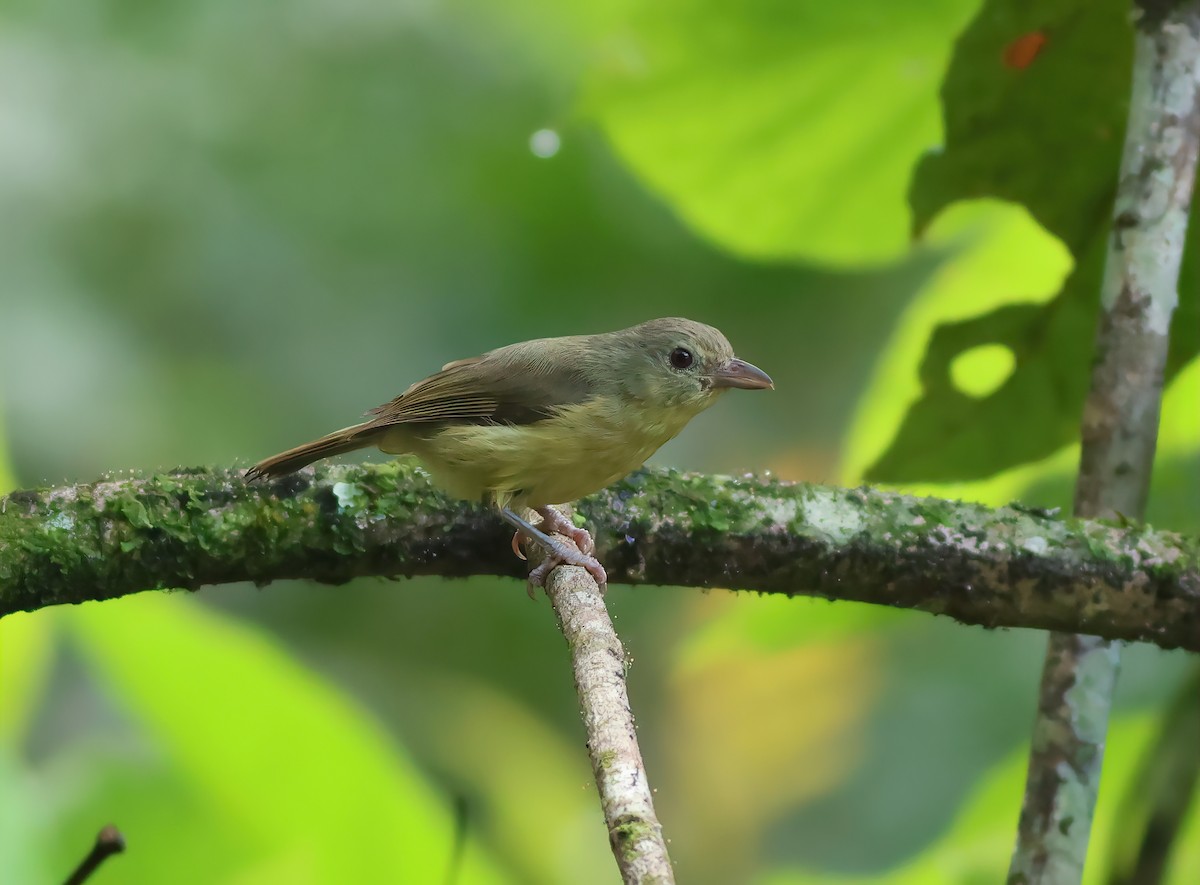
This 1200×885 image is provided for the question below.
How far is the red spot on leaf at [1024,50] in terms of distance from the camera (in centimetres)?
239

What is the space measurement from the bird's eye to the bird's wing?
17cm

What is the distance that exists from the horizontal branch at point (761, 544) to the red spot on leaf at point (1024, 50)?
1.12m

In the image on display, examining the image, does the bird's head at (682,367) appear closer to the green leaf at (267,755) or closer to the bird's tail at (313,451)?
the bird's tail at (313,451)

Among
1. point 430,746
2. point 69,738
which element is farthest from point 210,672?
point 430,746

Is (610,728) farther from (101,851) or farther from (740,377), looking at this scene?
(740,377)

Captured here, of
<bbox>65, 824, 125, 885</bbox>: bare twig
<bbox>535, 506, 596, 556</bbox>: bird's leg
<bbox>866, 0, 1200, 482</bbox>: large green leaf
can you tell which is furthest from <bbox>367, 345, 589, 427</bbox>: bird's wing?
<bbox>65, 824, 125, 885</bbox>: bare twig

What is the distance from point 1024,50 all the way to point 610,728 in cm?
190

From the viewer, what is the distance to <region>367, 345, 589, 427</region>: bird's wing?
6.66ft

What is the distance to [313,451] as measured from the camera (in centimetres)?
185

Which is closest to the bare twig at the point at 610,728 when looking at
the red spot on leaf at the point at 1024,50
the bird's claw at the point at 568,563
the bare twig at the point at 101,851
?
the bird's claw at the point at 568,563

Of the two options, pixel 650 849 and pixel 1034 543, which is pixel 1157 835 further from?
pixel 650 849

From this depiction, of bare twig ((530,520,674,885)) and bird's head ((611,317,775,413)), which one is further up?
bird's head ((611,317,775,413))

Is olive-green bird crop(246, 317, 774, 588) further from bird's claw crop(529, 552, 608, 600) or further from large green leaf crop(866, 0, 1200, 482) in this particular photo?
large green leaf crop(866, 0, 1200, 482)

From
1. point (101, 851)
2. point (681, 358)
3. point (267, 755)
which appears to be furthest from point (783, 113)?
point (101, 851)
